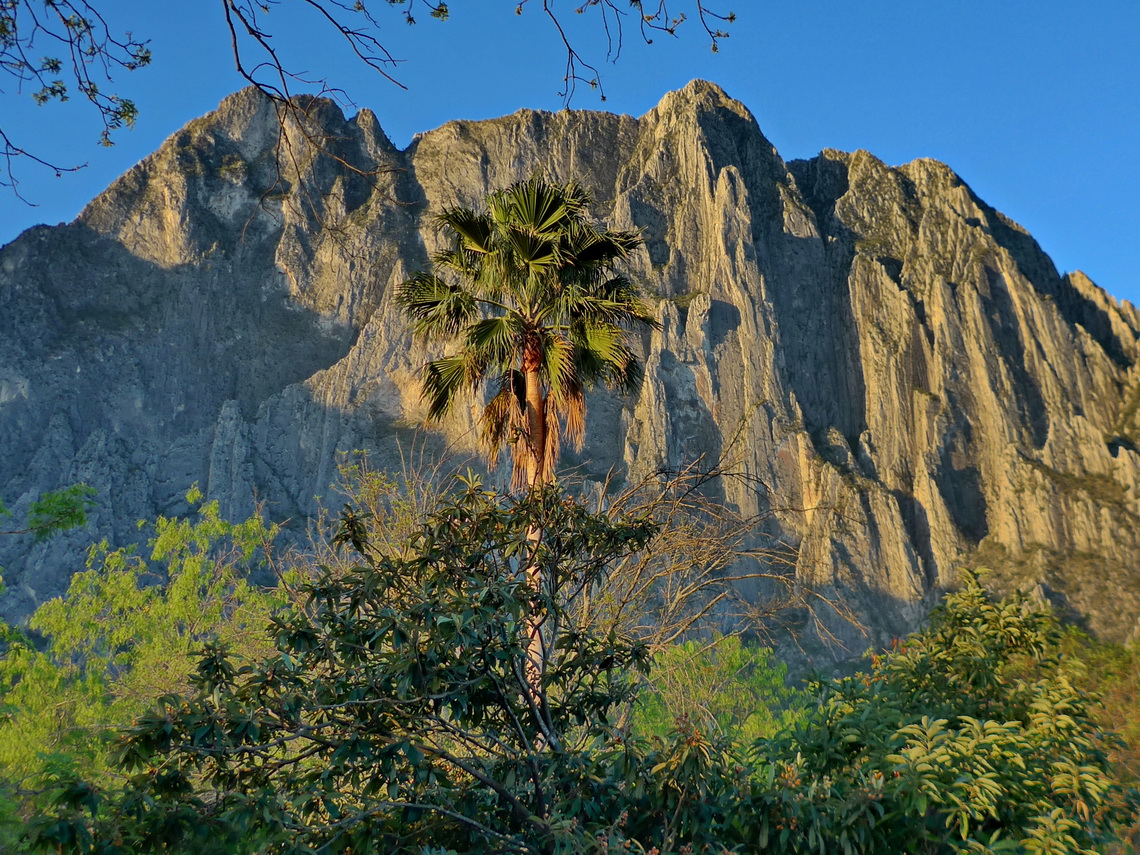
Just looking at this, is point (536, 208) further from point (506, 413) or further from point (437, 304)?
point (506, 413)

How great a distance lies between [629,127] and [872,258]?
32471 mm

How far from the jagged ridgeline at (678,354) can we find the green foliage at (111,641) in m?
53.0

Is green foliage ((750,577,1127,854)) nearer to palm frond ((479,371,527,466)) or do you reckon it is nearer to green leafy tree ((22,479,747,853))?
green leafy tree ((22,479,747,853))

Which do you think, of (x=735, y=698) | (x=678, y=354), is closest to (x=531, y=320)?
(x=735, y=698)

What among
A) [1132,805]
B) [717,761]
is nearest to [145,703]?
[717,761]

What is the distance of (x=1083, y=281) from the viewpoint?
107 meters

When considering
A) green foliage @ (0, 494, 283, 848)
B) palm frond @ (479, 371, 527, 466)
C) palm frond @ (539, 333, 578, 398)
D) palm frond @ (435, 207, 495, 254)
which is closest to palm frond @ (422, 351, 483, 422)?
palm frond @ (479, 371, 527, 466)

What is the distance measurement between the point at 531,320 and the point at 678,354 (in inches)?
3051

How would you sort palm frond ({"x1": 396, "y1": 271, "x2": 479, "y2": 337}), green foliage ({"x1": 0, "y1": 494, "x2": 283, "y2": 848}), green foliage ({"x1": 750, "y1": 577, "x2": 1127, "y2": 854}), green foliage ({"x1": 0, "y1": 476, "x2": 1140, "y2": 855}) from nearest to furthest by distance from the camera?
green foliage ({"x1": 0, "y1": 476, "x2": 1140, "y2": 855}) → green foliage ({"x1": 750, "y1": 577, "x2": 1127, "y2": 854}) → palm frond ({"x1": 396, "y1": 271, "x2": 479, "y2": 337}) → green foliage ({"x1": 0, "y1": 494, "x2": 283, "y2": 848})

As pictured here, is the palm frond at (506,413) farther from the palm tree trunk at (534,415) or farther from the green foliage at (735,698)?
the green foliage at (735,698)

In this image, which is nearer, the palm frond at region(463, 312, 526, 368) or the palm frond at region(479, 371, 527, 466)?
the palm frond at region(463, 312, 526, 368)

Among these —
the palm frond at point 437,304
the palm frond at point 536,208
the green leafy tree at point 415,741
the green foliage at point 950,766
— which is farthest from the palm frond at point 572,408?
the green foliage at point 950,766

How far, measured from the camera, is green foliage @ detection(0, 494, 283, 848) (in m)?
17.5

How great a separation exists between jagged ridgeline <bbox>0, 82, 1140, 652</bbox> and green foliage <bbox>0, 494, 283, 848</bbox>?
53001 mm
